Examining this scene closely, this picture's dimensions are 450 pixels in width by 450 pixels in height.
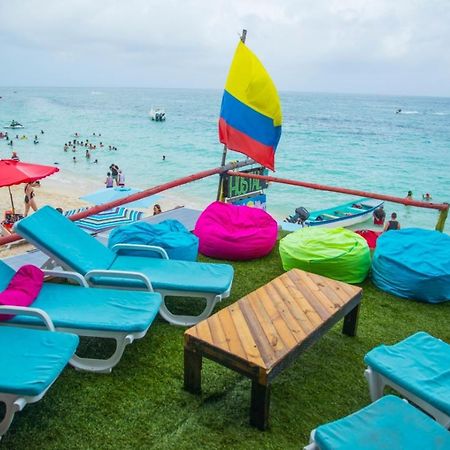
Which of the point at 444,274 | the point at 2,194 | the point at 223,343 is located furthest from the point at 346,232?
the point at 2,194

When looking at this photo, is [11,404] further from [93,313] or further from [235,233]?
[235,233]

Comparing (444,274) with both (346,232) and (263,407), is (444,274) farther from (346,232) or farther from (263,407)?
→ (263,407)

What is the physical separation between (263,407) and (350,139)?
212 feet

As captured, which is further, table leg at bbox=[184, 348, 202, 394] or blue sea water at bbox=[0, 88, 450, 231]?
blue sea water at bbox=[0, 88, 450, 231]

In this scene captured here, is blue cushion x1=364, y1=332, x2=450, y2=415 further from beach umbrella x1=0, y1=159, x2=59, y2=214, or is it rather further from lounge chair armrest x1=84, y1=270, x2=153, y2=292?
beach umbrella x1=0, y1=159, x2=59, y2=214

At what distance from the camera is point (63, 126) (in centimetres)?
6525

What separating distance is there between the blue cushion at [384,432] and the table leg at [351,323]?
1.51m

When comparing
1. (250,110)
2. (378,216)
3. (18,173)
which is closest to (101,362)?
(250,110)

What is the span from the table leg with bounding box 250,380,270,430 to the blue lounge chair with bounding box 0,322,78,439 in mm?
1158

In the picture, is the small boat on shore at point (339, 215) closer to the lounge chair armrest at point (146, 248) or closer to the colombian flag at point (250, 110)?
the colombian flag at point (250, 110)

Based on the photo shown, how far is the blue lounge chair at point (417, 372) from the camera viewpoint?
2471 mm

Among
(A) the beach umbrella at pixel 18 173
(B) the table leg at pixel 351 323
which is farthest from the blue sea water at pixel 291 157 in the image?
(B) the table leg at pixel 351 323


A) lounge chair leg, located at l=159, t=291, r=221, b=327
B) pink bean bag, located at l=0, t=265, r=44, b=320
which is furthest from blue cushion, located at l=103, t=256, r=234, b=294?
pink bean bag, located at l=0, t=265, r=44, b=320

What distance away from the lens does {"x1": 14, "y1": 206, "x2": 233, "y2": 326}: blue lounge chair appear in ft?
12.8
